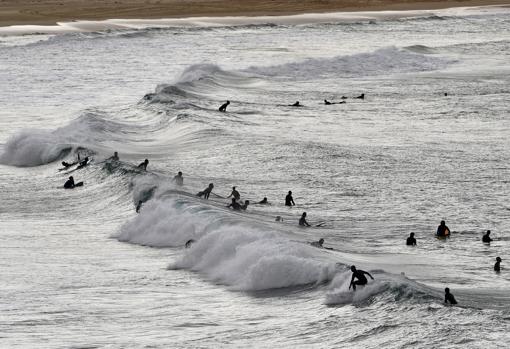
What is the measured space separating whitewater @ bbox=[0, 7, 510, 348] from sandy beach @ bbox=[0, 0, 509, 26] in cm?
2278

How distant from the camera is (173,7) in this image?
100312 millimetres

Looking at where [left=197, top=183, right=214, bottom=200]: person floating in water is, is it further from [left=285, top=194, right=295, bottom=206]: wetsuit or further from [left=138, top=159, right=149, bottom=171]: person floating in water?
[left=138, top=159, right=149, bottom=171]: person floating in water

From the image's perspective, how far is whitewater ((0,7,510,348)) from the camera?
2231 cm

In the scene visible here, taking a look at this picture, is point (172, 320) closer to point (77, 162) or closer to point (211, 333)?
point (211, 333)

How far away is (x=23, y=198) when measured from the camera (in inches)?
1383

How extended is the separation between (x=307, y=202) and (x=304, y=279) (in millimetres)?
8761

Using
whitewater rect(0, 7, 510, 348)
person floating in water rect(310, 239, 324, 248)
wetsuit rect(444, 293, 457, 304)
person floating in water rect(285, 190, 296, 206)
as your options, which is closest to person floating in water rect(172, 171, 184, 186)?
whitewater rect(0, 7, 510, 348)

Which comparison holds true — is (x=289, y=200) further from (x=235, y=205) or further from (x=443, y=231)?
(x=443, y=231)

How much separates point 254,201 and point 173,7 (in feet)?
225

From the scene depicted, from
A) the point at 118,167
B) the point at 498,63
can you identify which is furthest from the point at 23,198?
the point at 498,63

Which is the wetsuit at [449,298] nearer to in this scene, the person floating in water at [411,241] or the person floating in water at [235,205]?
the person floating in water at [411,241]

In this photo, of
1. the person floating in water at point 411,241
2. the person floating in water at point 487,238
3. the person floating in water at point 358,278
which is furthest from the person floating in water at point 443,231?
the person floating in water at point 358,278

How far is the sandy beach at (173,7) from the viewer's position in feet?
311

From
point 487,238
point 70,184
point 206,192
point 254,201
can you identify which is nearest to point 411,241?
point 487,238
